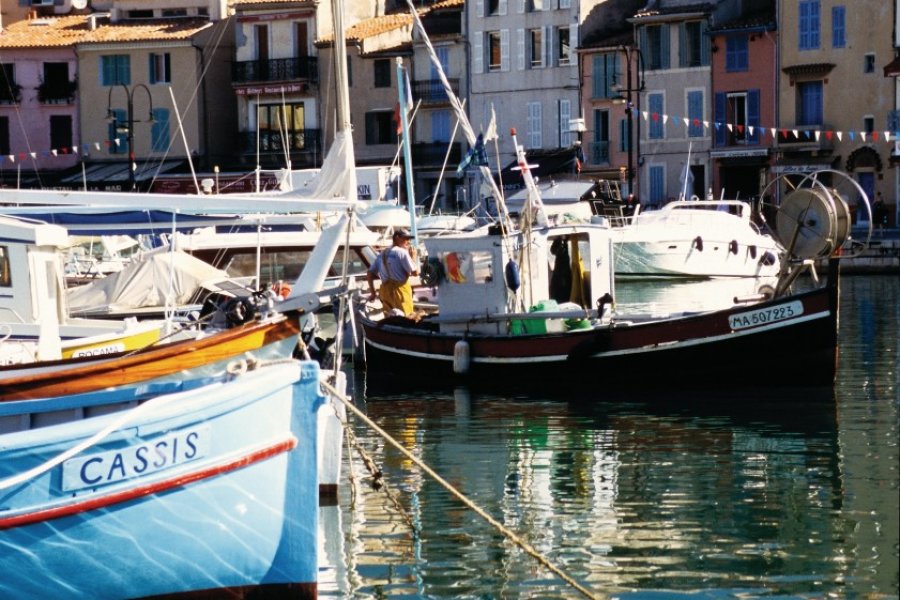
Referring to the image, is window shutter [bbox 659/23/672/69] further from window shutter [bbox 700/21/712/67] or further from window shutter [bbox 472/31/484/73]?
window shutter [bbox 472/31/484/73]

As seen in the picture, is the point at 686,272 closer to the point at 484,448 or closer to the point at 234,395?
the point at 484,448

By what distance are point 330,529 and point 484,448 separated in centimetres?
554

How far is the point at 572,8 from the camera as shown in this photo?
232 feet

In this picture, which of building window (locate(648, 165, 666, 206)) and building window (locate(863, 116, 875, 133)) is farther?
building window (locate(648, 165, 666, 206))

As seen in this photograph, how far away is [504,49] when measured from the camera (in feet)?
238

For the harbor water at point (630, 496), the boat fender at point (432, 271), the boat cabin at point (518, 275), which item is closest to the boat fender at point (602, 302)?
the boat cabin at point (518, 275)

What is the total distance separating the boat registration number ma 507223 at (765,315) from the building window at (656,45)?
1746 inches

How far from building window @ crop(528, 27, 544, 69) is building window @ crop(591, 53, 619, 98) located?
123 inches

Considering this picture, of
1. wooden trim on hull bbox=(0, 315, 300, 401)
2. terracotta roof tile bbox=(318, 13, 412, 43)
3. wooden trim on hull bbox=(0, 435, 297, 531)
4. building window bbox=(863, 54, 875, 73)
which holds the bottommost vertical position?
wooden trim on hull bbox=(0, 435, 297, 531)

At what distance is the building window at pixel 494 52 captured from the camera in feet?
239

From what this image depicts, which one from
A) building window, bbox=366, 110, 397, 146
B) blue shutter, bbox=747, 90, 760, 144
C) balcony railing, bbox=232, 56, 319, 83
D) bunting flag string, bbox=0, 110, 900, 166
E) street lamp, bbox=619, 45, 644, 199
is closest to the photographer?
bunting flag string, bbox=0, 110, 900, 166

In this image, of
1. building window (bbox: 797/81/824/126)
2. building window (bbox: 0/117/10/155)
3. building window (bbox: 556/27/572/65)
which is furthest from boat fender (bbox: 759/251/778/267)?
building window (bbox: 0/117/10/155)

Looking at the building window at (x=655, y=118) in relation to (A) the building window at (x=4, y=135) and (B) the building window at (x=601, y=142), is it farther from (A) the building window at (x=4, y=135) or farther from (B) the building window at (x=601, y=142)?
(A) the building window at (x=4, y=135)

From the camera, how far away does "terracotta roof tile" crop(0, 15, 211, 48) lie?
76625 mm
